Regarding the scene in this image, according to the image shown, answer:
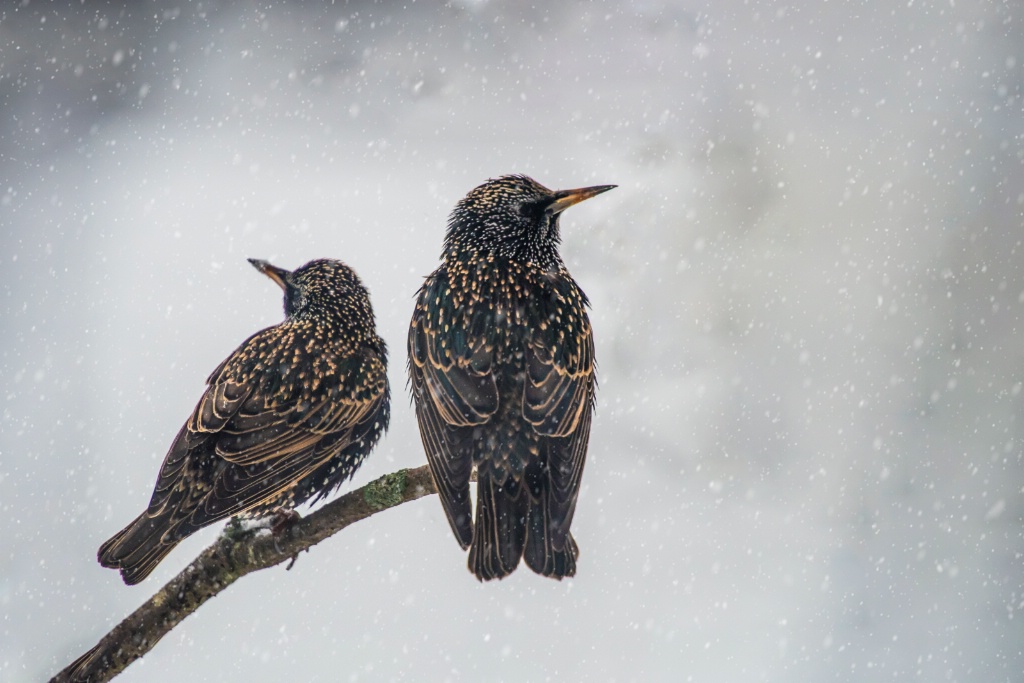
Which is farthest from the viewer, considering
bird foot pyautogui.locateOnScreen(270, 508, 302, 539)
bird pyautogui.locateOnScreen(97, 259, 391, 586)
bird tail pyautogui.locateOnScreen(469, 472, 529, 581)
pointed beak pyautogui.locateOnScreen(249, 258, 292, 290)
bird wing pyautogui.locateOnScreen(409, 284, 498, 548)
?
pointed beak pyautogui.locateOnScreen(249, 258, 292, 290)

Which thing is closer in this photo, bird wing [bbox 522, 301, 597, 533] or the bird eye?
bird wing [bbox 522, 301, 597, 533]

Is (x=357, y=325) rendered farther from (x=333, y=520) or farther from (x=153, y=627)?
(x=153, y=627)

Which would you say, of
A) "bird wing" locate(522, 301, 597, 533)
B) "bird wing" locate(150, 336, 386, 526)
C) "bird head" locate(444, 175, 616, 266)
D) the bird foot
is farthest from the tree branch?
"bird head" locate(444, 175, 616, 266)

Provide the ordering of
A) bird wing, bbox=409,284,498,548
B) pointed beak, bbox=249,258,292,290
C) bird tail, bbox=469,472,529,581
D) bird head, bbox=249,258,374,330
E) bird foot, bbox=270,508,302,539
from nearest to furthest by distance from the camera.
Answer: bird tail, bbox=469,472,529,581, bird wing, bbox=409,284,498,548, bird foot, bbox=270,508,302,539, pointed beak, bbox=249,258,292,290, bird head, bbox=249,258,374,330

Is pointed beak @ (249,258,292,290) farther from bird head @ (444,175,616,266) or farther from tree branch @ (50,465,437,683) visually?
tree branch @ (50,465,437,683)

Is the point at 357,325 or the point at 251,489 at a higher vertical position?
the point at 357,325

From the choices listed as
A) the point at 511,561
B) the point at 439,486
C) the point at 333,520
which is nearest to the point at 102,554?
the point at 333,520
